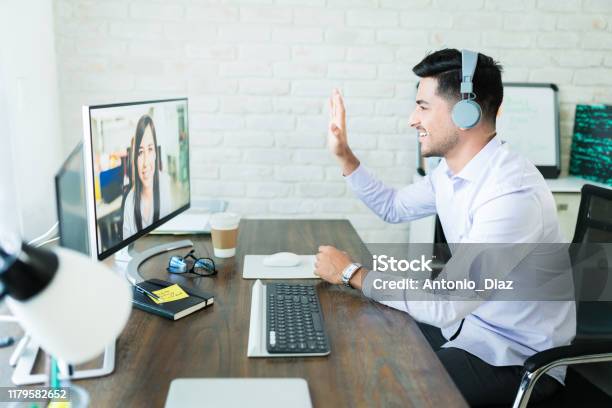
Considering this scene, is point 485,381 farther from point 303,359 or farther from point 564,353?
point 303,359

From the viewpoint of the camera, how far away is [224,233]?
1.51 meters

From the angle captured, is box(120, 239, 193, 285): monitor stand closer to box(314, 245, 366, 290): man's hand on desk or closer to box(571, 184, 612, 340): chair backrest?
box(314, 245, 366, 290): man's hand on desk

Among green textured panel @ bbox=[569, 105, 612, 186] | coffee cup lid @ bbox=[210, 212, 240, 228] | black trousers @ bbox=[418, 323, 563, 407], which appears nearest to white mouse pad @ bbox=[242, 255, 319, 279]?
coffee cup lid @ bbox=[210, 212, 240, 228]

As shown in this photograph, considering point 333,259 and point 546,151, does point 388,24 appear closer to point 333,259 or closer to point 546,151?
point 546,151

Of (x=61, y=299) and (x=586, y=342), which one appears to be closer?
(x=61, y=299)

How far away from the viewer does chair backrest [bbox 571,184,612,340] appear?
1.53 metres

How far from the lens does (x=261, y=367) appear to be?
37.0 inches

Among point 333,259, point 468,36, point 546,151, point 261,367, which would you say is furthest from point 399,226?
point 261,367

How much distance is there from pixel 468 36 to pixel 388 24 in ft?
1.24

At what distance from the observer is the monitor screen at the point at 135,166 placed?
116cm

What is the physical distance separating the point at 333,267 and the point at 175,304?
383mm

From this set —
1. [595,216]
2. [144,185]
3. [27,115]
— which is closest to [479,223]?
[595,216]

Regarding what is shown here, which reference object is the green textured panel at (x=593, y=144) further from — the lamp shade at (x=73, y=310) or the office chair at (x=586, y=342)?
the lamp shade at (x=73, y=310)

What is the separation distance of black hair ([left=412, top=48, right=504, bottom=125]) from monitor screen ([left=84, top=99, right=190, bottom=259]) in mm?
750
